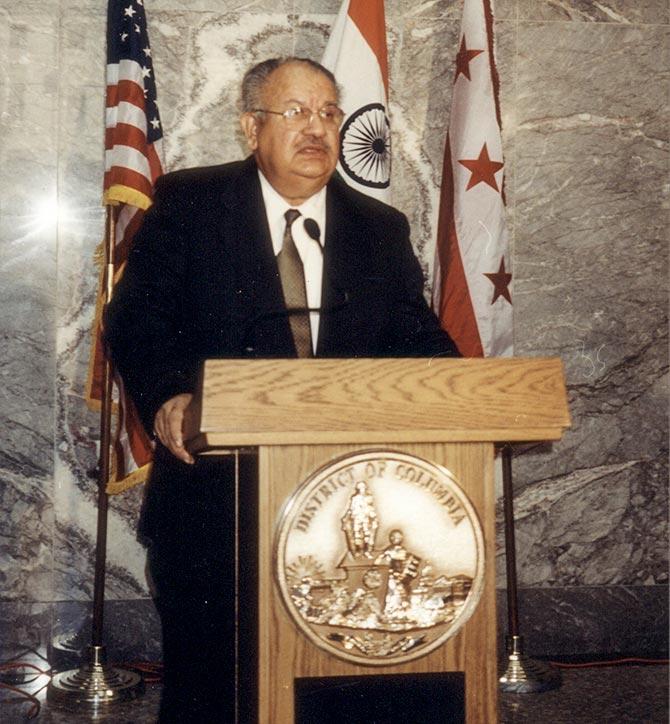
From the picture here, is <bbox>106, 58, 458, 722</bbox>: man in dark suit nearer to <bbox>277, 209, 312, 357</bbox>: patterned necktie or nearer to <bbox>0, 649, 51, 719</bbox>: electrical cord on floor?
<bbox>277, 209, 312, 357</bbox>: patterned necktie

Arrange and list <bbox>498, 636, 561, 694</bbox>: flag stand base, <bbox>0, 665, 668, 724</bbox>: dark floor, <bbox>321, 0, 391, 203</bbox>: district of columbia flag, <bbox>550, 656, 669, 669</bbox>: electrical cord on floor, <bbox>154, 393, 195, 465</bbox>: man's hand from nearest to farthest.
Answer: <bbox>154, 393, 195, 465</bbox>: man's hand < <bbox>0, 665, 668, 724</bbox>: dark floor < <bbox>498, 636, 561, 694</bbox>: flag stand base < <bbox>321, 0, 391, 203</bbox>: district of columbia flag < <bbox>550, 656, 669, 669</bbox>: electrical cord on floor

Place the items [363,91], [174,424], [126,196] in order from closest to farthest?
1. [174,424]
2. [126,196]
3. [363,91]

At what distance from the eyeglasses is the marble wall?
5.44 ft

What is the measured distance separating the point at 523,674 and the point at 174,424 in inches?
95.2

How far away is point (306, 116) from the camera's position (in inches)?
111

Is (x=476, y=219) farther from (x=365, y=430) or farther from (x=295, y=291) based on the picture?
(x=365, y=430)

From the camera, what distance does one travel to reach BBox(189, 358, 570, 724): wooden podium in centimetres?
172

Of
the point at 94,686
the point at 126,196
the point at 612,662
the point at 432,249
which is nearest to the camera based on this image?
the point at 94,686

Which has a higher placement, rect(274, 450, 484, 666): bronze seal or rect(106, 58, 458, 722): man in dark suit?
rect(106, 58, 458, 722): man in dark suit

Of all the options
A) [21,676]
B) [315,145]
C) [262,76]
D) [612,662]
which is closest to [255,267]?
[315,145]

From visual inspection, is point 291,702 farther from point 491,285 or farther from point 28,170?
point 28,170

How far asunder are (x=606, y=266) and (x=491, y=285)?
0.80m

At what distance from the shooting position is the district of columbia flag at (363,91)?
13.4 ft

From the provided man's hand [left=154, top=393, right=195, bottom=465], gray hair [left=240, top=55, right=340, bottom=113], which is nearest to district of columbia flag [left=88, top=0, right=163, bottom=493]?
gray hair [left=240, top=55, right=340, bottom=113]
